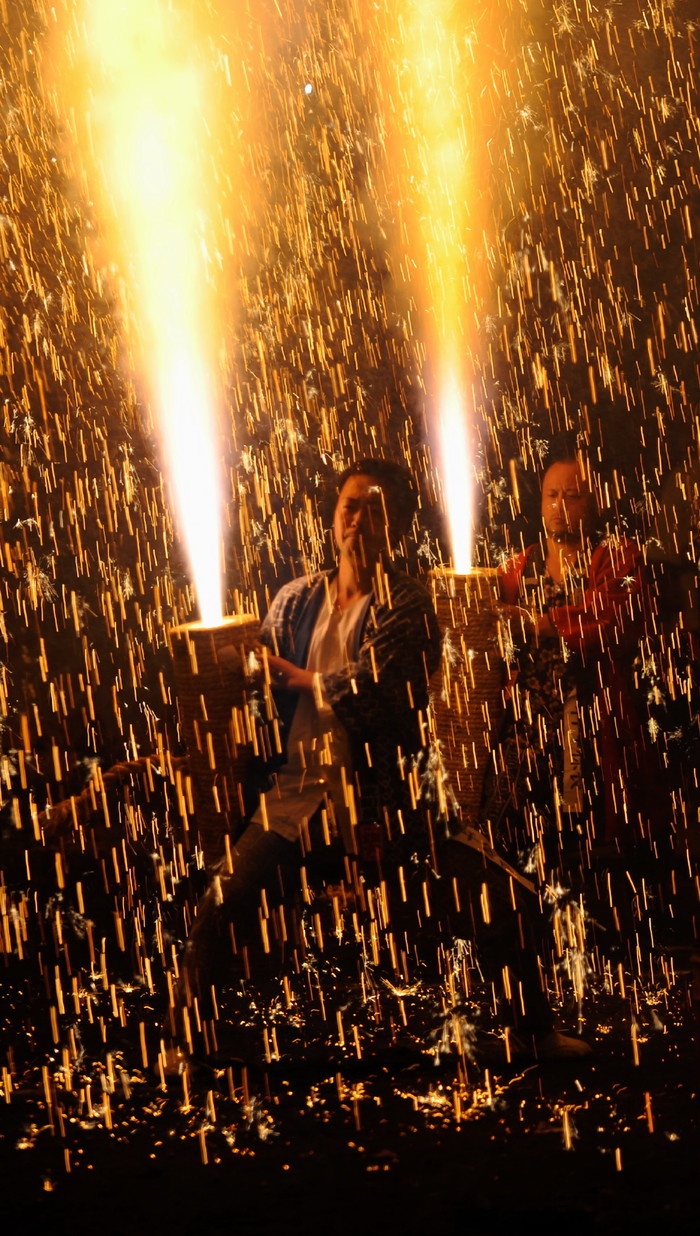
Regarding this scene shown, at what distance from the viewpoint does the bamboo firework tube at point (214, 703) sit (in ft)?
10.3

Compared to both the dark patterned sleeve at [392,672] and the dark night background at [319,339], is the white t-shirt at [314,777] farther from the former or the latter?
the dark night background at [319,339]

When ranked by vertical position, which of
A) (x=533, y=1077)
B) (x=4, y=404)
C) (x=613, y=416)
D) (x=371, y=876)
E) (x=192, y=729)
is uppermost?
(x=4, y=404)

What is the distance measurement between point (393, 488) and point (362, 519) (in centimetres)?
13

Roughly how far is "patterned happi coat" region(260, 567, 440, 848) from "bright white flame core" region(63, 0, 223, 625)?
224 centimetres

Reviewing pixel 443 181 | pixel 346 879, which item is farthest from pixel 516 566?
pixel 443 181

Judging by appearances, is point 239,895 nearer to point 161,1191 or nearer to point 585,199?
point 161,1191

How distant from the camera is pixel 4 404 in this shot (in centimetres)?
589

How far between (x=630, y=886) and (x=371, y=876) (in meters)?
1.43

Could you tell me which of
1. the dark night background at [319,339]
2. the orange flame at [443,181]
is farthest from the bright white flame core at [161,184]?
the orange flame at [443,181]

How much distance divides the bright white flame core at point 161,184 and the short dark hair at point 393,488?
2131 mm

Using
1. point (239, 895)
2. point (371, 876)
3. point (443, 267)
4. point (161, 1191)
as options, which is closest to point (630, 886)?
point (371, 876)

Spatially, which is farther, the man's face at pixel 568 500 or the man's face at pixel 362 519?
the man's face at pixel 568 500

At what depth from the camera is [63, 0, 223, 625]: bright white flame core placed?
18.9ft

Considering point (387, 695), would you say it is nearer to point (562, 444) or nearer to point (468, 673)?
point (468, 673)
